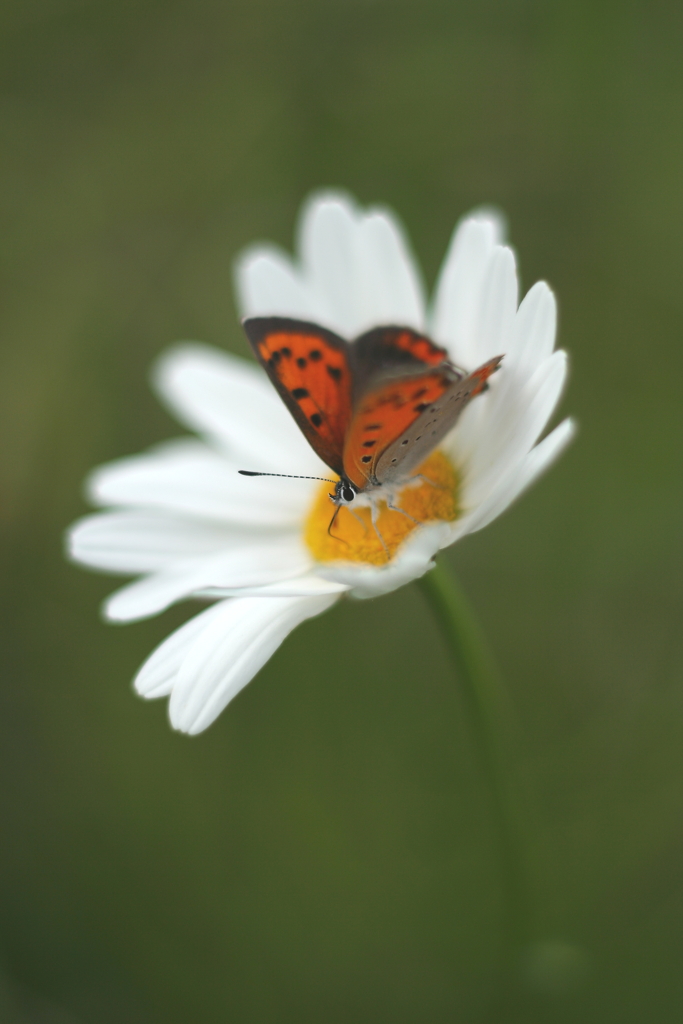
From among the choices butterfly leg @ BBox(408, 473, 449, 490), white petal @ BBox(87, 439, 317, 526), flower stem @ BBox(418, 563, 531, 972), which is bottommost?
flower stem @ BBox(418, 563, 531, 972)

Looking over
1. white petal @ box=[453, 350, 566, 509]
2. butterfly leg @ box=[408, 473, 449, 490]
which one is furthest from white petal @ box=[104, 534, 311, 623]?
white petal @ box=[453, 350, 566, 509]

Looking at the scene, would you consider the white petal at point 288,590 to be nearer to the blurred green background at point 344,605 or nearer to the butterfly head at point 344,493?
the butterfly head at point 344,493

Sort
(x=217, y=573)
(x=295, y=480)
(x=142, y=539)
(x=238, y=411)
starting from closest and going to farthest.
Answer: (x=217, y=573) < (x=142, y=539) < (x=295, y=480) < (x=238, y=411)

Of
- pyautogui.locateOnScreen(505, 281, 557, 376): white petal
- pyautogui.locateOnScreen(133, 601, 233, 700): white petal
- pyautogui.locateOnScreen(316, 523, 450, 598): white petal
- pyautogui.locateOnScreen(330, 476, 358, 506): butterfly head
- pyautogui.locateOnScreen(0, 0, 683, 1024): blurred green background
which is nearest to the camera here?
pyautogui.locateOnScreen(316, 523, 450, 598): white petal

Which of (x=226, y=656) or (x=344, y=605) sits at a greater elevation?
(x=226, y=656)

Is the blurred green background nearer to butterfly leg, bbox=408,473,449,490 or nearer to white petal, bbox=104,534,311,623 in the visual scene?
white petal, bbox=104,534,311,623

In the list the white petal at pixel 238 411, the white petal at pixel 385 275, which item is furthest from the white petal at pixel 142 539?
the white petal at pixel 385 275

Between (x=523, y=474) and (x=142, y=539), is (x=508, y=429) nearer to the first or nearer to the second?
(x=523, y=474)

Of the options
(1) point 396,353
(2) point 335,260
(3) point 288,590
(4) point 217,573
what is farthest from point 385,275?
(3) point 288,590
